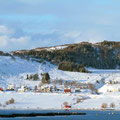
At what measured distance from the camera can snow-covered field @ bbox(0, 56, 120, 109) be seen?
339 ft

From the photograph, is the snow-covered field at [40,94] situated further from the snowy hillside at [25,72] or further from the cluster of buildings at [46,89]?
the cluster of buildings at [46,89]

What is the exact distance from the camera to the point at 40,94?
372ft

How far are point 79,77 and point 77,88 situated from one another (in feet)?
107


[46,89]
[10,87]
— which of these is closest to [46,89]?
[46,89]

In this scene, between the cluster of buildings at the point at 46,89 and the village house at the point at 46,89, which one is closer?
the cluster of buildings at the point at 46,89

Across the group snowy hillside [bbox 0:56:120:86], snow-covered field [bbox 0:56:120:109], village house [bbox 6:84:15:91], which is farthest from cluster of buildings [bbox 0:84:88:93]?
snowy hillside [bbox 0:56:120:86]

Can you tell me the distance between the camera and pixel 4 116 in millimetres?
79562

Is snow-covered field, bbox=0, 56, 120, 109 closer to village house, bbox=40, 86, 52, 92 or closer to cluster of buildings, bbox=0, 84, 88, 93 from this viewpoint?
cluster of buildings, bbox=0, 84, 88, 93

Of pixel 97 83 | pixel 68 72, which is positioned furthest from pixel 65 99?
pixel 68 72

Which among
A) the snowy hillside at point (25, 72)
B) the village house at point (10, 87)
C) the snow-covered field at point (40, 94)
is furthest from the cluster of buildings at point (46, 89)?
the snowy hillside at point (25, 72)

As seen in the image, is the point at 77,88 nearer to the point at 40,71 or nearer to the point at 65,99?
the point at 65,99

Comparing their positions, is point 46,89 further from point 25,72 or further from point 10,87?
point 25,72

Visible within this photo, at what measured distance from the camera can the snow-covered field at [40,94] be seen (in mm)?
103375

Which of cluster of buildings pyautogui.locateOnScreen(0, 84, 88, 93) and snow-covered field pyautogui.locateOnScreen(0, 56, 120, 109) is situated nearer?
snow-covered field pyautogui.locateOnScreen(0, 56, 120, 109)
